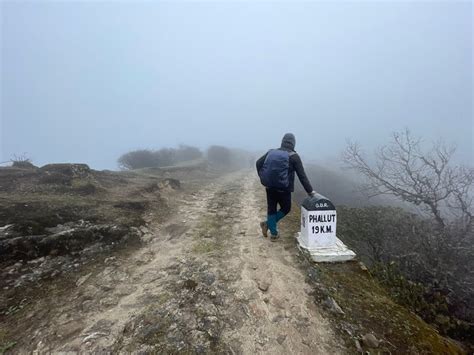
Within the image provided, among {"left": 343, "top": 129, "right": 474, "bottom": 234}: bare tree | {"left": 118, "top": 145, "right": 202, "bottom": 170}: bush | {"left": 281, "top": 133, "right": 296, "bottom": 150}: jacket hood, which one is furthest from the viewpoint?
Answer: {"left": 118, "top": 145, "right": 202, "bottom": 170}: bush

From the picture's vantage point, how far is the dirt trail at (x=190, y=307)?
2.73 m

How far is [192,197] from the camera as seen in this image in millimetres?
11078

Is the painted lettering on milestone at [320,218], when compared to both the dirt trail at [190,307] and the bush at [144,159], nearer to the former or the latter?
the dirt trail at [190,307]

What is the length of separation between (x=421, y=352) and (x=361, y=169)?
36.8ft

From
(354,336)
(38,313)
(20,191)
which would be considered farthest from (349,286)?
(20,191)

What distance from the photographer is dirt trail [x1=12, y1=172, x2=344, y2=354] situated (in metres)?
2.73

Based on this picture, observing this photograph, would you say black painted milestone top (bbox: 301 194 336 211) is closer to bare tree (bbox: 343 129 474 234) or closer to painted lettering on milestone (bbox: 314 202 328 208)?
painted lettering on milestone (bbox: 314 202 328 208)

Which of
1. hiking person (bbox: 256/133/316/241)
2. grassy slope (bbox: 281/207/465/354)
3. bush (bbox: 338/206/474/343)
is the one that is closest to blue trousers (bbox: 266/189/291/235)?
hiking person (bbox: 256/133/316/241)

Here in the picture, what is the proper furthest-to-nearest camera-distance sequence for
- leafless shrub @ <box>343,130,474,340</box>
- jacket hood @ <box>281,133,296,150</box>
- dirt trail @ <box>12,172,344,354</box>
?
leafless shrub @ <box>343,130,474,340</box> < jacket hood @ <box>281,133,296,150</box> < dirt trail @ <box>12,172,344,354</box>

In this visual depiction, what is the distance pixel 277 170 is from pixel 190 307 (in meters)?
2.76

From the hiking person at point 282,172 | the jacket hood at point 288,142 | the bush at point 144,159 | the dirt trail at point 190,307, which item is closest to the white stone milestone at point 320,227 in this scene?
the hiking person at point 282,172

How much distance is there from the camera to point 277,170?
467 centimetres

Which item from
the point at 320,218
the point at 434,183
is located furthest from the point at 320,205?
the point at 434,183

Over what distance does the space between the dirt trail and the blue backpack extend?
4.76 feet
